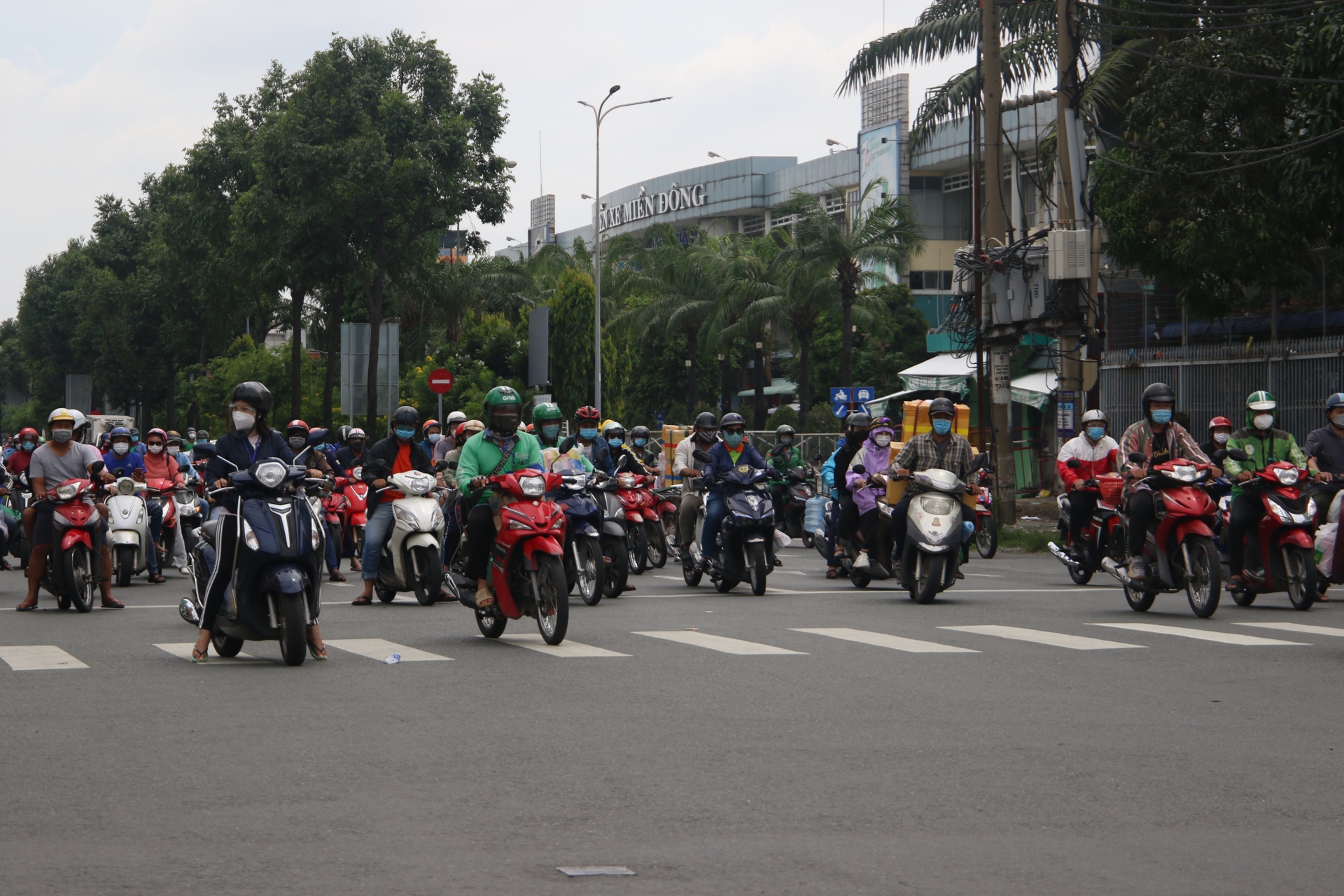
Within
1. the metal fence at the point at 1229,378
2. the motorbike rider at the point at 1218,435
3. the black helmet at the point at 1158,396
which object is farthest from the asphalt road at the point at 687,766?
the metal fence at the point at 1229,378

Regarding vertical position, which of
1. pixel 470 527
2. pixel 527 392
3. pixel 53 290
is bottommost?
pixel 470 527

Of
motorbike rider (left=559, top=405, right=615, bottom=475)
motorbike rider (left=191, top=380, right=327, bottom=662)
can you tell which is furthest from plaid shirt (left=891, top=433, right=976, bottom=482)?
motorbike rider (left=191, top=380, right=327, bottom=662)

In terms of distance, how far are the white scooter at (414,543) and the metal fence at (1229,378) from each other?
13397mm

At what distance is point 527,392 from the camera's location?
190ft

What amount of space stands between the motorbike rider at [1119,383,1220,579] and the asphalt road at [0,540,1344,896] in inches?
59.1

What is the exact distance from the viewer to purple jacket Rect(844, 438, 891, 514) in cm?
1783

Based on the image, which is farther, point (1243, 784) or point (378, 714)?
point (378, 714)

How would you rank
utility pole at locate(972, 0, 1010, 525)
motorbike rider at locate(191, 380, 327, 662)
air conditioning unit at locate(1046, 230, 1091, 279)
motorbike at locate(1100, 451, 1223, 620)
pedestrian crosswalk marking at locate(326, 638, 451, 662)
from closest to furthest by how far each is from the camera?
motorbike rider at locate(191, 380, 327, 662) < pedestrian crosswalk marking at locate(326, 638, 451, 662) < motorbike at locate(1100, 451, 1223, 620) < air conditioning unit at locate(1046, 230, 1091, 279) < utility pole at locate(972, 0, 1010, 525)

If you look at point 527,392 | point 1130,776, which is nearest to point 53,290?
point 527,392

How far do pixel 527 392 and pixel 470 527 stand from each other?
46.2 m

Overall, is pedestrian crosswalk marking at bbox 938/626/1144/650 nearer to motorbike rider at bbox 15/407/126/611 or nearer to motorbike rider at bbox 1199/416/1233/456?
motorbike rider at bbox 1199/416/1233/456

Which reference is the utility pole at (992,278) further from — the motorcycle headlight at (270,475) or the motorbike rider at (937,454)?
the motorcycle headlight at (270,475)

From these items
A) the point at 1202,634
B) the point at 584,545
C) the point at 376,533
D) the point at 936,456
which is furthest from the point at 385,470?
the point at 1202,634

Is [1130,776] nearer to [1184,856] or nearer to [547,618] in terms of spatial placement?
[1184,856]
